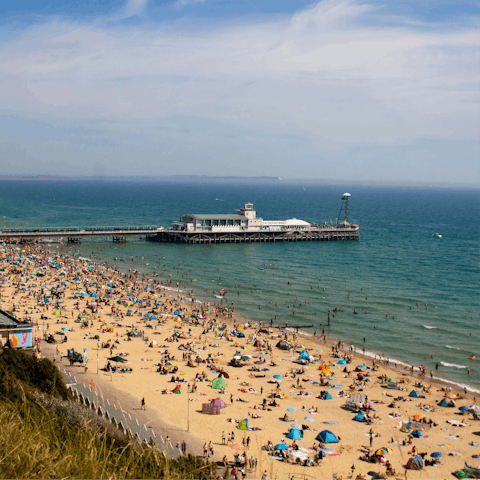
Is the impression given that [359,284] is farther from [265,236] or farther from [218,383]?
[265,236]

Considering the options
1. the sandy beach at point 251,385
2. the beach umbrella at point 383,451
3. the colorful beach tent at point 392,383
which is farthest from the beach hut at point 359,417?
the colorful beach tent at point 392,383

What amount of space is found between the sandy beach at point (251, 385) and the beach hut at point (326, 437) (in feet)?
0.87

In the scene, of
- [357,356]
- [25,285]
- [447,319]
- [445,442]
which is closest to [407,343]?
[357,356]

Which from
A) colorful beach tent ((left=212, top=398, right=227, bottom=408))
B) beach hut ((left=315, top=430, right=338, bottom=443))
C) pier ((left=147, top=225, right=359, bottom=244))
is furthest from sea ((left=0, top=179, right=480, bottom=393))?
colorful beach tent ((left=212, top=398, right=227, bottom=408))

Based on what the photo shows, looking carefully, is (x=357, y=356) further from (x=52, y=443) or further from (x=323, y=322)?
(x=52, y=443)

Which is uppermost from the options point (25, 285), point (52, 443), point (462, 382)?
point (52, 443)

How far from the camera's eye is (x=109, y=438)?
59.6 feet

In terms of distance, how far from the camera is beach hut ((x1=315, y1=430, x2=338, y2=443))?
2581 cm

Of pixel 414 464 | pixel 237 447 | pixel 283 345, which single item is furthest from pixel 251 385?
pixel 414 464

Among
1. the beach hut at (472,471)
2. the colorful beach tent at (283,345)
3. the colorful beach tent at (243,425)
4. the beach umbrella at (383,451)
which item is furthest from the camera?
the colorful beach tent at (283,345)

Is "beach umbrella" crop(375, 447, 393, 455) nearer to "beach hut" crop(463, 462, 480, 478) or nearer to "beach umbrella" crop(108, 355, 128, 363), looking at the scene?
"beach hut" crop(463, 462, 480, 478)

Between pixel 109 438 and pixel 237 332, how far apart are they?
26491 millimetres

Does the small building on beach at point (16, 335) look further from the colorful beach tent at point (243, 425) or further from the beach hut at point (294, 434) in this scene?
the beach hut at point (294, 434)

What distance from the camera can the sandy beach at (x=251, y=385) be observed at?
82.6 feet
